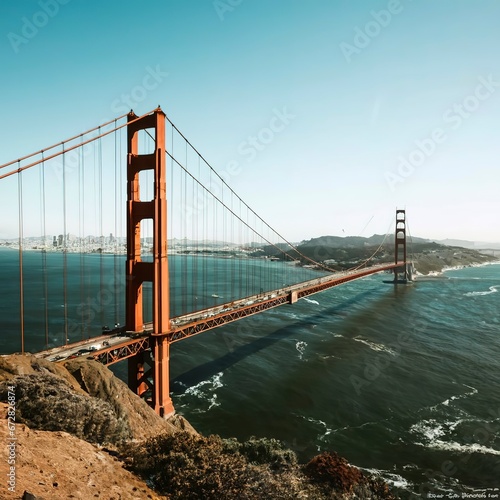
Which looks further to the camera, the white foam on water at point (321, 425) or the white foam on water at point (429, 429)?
the white foam on water at point (429, 429)

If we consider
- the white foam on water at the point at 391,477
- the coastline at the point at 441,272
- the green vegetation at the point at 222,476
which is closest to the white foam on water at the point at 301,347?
the white foam on water at the point at 391,477

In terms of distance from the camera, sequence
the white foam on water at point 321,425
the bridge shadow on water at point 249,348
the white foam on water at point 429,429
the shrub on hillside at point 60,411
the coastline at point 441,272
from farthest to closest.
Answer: the coastline at point 441,272, the bridge shadow on water at point 249,348, the white foam on water at point 429,429, the white foam on water at point 321,425, the shrub on hillside at point 60,411

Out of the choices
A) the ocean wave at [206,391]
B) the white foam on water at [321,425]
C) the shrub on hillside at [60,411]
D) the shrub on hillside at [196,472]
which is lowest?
the white foam on water at [321,425]

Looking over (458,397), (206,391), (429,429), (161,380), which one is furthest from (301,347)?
(161,380)

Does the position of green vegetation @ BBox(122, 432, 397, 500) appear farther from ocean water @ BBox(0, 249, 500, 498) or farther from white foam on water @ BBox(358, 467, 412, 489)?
ocean water @ BBox(0, 249, 500, 498)

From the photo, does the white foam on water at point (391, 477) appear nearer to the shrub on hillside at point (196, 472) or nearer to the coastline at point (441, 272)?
the shrub on hillside at point (196, 472)
